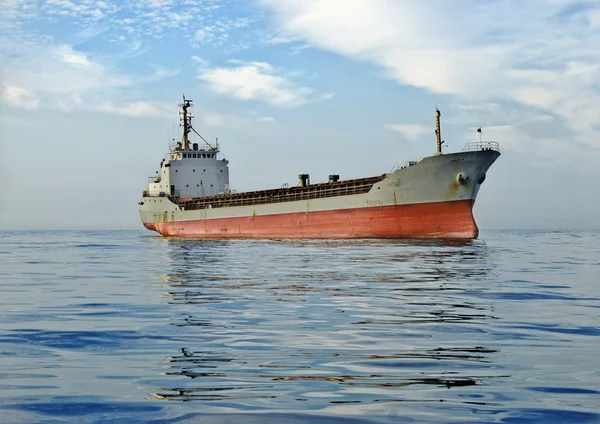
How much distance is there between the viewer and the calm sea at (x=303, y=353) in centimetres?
495

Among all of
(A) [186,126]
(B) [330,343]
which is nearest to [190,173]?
(A) [186,126]

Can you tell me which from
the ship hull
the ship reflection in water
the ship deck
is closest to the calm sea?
the ship reflection in water

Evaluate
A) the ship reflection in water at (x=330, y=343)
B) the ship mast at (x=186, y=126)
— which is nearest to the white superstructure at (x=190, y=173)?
the ship mast at (x=186, y=126)

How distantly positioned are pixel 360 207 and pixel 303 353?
33.0m

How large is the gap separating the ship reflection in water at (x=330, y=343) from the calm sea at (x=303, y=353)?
0.03 m

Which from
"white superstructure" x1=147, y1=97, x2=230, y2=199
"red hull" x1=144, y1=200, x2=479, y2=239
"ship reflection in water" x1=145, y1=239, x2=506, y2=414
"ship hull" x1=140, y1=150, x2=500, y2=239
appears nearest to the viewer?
"ship reflection in water" x1=145, y1=239, x2=506, y2=414

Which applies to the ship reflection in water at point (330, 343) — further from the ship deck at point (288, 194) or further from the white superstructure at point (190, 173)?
Result: the white superstructure at point (190, 173)

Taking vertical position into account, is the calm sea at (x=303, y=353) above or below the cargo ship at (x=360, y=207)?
below

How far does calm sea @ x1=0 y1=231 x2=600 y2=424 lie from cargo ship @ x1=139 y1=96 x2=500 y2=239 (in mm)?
21405

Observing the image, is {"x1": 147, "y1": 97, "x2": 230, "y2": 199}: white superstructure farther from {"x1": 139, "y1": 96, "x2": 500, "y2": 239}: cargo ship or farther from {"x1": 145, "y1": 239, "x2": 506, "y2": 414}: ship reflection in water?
{"x1": 145, "y1": 239, "x2": 506, "y2": 414}: ship reflection in water

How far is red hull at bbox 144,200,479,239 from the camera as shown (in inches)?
1459

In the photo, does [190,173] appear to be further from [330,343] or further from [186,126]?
[330,343]

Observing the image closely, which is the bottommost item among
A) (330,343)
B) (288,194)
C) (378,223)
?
(330,343)

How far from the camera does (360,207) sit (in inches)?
1569
